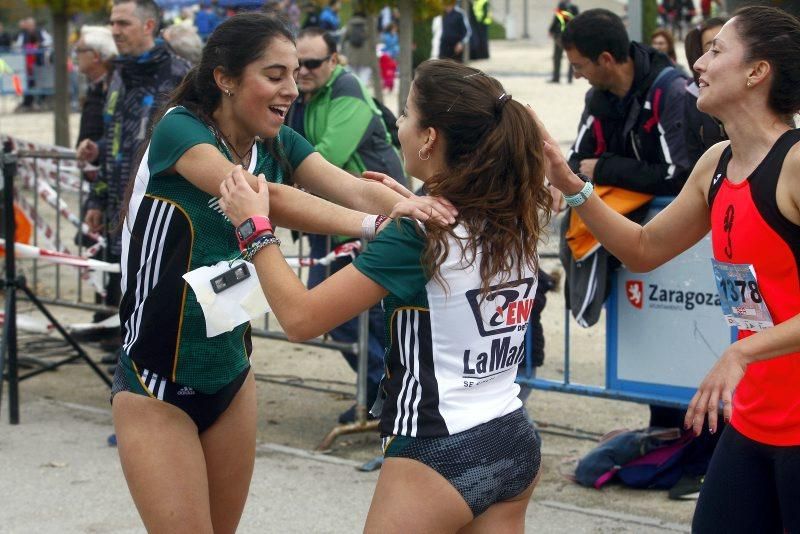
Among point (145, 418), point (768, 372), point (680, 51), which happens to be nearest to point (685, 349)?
point (768, 372)

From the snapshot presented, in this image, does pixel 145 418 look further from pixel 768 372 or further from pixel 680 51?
pixel 680 51

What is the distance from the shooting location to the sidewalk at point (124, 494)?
512 cm

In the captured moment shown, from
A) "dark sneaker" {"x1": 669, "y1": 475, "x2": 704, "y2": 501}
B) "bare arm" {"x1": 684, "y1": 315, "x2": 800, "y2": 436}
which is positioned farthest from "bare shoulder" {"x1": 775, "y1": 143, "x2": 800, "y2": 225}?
"dark sneaker" {"x1": 669, "y1": 475, "x2": 704, "y2": 501}

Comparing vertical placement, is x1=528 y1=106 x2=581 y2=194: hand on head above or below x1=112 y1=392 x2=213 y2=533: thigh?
above

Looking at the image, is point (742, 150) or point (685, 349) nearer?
point (742, 150)

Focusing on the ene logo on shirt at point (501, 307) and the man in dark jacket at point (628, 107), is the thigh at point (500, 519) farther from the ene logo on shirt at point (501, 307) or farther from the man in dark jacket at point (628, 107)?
the man in dark jacket at point (628, 107)

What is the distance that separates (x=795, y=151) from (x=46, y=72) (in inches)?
968

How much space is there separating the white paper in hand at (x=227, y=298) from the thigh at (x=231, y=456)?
0.36 metres

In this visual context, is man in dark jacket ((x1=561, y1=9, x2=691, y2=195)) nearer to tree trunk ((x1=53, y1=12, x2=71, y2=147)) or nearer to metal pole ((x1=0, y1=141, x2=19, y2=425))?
metal pole ((x1=0, y1=141, x2=19, y2=425))

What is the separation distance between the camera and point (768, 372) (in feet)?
10.1

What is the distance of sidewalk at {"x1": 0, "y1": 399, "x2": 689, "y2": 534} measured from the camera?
5117 mm

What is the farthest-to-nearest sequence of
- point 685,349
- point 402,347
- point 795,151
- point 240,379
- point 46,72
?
point 46,72, point 685,349, point 240,379, point 795,151, point 402,347

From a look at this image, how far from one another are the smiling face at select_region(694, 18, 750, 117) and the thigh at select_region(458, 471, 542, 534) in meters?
1.07

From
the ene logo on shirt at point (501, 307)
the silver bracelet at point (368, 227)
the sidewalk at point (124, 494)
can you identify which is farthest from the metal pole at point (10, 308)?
the ene logo on shirt at point (501, 307)
